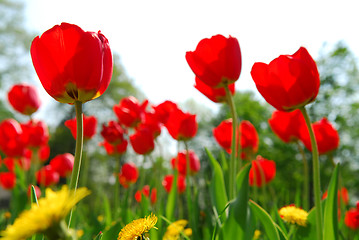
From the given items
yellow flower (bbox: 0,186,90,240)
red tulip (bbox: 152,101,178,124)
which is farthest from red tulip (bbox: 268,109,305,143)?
yellow flower (bbox: 0,186,90,240)

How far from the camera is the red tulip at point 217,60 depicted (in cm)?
103

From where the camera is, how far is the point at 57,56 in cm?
68

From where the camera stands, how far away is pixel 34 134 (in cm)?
217

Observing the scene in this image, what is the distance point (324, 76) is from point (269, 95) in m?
9.20

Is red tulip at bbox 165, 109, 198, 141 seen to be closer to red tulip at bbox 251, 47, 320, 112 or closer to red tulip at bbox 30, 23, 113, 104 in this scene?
red tulip at bbox 251, 47, 320, 112

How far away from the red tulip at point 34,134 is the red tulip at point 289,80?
1666 mm

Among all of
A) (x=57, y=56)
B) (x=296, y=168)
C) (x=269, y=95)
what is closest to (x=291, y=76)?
(x=269, y=95)

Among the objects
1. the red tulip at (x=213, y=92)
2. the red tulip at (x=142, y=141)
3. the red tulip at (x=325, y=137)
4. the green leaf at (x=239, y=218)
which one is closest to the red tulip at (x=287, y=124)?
the red tulip at (x=325, y=137)

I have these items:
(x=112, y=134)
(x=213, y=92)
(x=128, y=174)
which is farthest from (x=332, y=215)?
(x=128, y=174)

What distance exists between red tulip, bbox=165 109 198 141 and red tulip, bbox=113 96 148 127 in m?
0.29

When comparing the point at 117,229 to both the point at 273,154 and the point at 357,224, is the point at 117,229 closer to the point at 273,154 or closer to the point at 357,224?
the point at 357,224

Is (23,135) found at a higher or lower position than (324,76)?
lower

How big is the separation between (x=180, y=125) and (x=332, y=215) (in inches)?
39.8

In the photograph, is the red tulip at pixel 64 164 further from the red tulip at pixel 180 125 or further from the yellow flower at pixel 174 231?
the yellow flower at pixel 174 231
